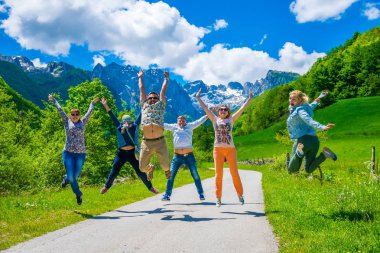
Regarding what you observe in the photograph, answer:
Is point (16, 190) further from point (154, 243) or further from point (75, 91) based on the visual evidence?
point (75, 91)

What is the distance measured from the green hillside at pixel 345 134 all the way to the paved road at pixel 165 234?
5976 centimetres

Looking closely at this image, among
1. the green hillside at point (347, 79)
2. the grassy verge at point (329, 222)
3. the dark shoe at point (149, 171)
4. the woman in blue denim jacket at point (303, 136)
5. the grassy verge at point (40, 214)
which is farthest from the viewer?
the green hillside at point (347, 79)

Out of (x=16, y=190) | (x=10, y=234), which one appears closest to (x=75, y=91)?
(x=16, y=190)

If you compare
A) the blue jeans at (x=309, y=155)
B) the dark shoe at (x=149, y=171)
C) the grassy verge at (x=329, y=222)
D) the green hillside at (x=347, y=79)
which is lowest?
the grassy verge at (x=329, y=222)

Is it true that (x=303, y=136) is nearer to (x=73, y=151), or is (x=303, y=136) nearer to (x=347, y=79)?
(x=73, y=151)

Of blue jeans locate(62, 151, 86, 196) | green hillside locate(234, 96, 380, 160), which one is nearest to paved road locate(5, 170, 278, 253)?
blue jeans locate(62, 151, 86, 196)

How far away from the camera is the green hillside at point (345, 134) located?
227 ft

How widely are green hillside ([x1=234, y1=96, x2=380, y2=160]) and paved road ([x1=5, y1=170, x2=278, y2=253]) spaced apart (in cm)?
5976

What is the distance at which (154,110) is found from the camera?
10062 millimetres

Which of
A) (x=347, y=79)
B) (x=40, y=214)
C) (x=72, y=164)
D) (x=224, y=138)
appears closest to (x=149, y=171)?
(x=72, y=164)

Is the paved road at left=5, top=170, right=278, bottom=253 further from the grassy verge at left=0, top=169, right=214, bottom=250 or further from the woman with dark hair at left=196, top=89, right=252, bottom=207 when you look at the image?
the woman with dark hair at left=196, top=89, right=252, bottom=207

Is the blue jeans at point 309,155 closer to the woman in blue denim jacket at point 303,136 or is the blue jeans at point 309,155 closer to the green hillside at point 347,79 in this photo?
the woman in blue denim jacket at point 303,136

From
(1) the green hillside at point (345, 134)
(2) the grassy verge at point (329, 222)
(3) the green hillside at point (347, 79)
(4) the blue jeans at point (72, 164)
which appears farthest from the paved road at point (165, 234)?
(3) the green hillside at point (347, 79)

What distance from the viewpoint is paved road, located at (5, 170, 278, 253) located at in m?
6.25
